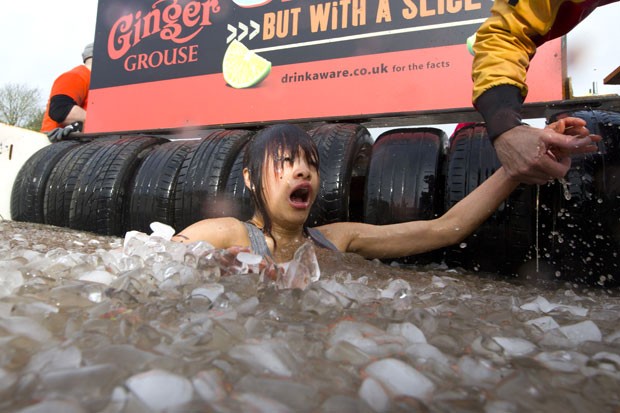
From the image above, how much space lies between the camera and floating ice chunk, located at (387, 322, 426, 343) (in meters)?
0.79

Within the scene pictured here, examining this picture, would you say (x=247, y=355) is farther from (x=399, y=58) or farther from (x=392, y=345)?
(x=399, y=58)

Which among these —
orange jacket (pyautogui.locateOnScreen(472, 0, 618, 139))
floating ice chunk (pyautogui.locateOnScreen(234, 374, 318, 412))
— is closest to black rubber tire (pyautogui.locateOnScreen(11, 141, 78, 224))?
orange jacket (pyautogui.locateOnScreen(472, 0, 618, 139))

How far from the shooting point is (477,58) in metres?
1.85

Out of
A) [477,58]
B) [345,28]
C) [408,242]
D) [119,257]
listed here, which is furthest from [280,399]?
[345,28]

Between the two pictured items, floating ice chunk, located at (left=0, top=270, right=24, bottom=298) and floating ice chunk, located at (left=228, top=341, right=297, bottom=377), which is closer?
floating ice chunk, located at (left=228, top=341, right=297, bottom=377)

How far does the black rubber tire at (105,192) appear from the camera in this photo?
10.2 ft

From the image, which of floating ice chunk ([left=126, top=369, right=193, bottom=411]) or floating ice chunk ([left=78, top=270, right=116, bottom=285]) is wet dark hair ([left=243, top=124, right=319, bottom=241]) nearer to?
floating ice chunk ([left=78, top=270, right=116, bottom=285])

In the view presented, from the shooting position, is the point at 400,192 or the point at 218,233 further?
the point at 400,192

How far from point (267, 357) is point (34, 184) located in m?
3.77

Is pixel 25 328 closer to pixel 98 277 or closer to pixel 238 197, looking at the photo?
pixel 98 277

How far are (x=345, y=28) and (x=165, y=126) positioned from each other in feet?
6.68

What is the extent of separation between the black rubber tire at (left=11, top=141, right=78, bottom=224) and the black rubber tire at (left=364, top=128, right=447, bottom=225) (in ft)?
9.12

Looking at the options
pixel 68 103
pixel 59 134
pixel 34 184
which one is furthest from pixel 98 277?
pixel 68 103

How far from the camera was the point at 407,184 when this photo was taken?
7.67 feet
